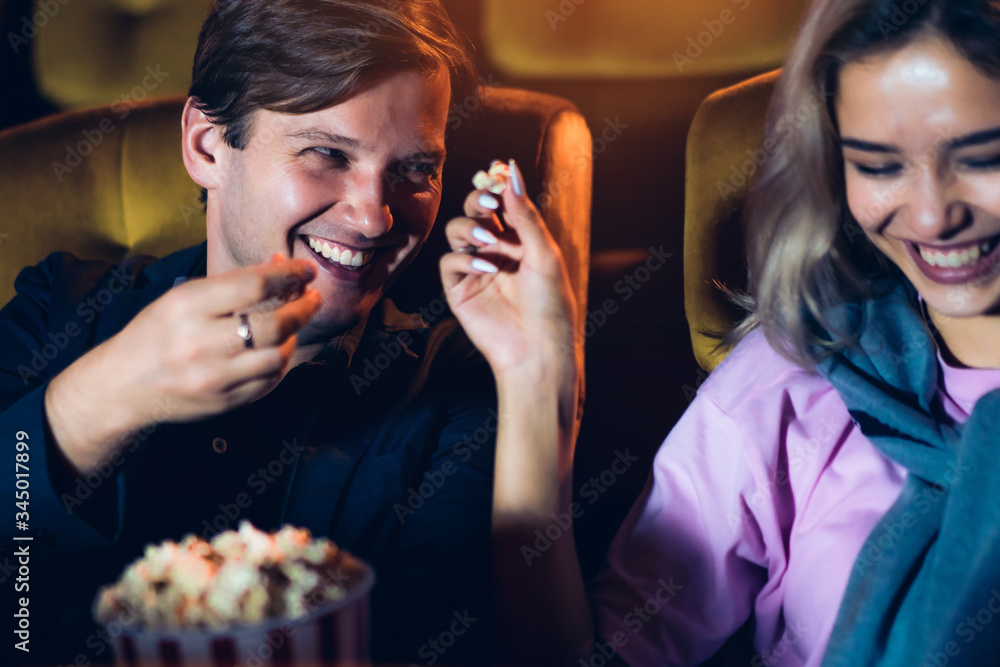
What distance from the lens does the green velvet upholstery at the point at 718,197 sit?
132 centimetres

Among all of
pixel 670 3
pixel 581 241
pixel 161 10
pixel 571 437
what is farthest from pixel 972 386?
pixel 161 10

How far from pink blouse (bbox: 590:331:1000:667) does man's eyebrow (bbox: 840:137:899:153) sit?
284 mm

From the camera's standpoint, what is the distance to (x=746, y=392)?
104 centimetres

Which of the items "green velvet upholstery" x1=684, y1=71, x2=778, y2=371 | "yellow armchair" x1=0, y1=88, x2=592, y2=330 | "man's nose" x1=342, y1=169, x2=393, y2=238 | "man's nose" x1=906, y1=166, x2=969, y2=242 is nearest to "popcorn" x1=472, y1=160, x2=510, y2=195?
"man's nose" x1=342, y1=169, x2=393, y2=238

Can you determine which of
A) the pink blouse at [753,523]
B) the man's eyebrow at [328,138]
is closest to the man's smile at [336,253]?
the man's eyebrow at [328,138]

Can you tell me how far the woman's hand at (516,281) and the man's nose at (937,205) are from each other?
13.8 inches

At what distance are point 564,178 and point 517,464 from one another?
0.58 meters

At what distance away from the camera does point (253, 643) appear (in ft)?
1.74

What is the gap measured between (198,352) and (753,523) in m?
0.65

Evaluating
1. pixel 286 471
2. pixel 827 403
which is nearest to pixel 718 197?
pixel 827 403

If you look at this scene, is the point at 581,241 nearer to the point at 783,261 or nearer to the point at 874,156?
the point at 783,261

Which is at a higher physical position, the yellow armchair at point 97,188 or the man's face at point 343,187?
the man's face at point 343,187

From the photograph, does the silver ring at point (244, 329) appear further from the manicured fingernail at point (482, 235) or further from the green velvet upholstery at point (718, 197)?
the green velvet upholstery at point (718, 197)

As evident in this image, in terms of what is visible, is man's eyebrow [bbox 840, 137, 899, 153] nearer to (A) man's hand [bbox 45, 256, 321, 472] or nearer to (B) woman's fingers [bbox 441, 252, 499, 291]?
(B) woman's fingers [bbox 441, 252, 499, 291]
